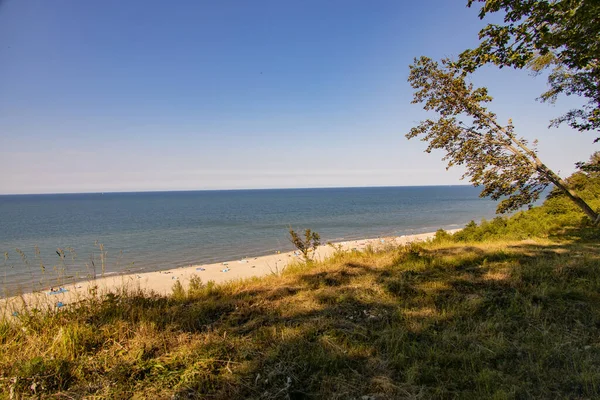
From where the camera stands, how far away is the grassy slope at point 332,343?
2.77 meters

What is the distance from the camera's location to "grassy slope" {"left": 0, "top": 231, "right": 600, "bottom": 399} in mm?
2773

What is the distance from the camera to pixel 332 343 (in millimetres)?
3449

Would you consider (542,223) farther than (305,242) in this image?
Yes

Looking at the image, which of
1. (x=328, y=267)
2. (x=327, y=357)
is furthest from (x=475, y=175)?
(x=327, y=357)

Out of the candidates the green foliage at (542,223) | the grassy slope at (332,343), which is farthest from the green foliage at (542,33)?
the green foliage at (542,223)

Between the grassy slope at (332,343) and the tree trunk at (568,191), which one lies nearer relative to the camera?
the grassy slope at (332,343)

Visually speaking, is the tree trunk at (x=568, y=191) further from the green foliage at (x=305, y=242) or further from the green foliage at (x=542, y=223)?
the green foliage at (x=305, y=242)

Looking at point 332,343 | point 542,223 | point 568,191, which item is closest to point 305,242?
point 332,343

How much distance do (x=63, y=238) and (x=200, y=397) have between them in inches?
1535

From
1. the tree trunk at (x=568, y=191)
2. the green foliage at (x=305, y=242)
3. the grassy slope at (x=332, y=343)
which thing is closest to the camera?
the grassy slope at (x=332, y=343)

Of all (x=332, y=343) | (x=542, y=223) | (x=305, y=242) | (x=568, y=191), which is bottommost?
(x=332, y=343)

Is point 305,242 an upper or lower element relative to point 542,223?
lower

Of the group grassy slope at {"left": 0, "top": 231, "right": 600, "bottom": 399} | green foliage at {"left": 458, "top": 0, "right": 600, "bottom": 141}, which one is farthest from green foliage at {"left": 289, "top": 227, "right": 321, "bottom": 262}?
green foliage at {"left": 458, "top": 0, "right": 600, "bottom": 141}

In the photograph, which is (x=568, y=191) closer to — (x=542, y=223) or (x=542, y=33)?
(x=542, y=223)
